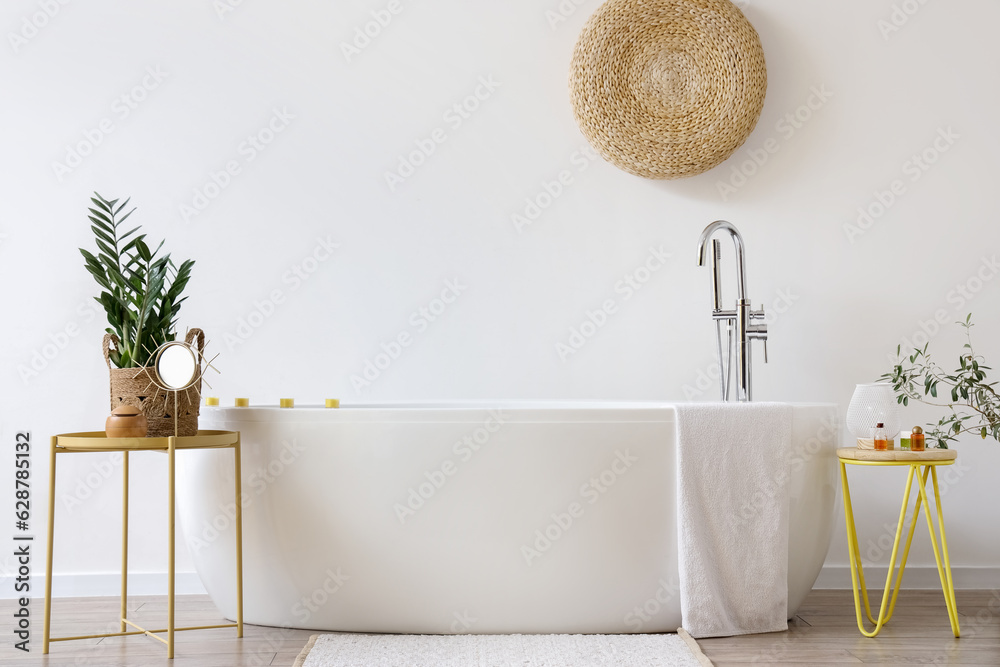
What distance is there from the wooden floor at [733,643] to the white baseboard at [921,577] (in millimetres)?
225


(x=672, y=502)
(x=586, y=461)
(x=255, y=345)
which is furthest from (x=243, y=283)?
(x=672, y=502)

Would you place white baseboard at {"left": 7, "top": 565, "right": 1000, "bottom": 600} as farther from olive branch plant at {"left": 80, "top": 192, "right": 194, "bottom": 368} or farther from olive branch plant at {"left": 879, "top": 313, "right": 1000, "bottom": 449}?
olive branch plant at {"left": 80, "top": 192, "right": 194, "bottom": 368}

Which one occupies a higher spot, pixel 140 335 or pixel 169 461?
pixel 140 335

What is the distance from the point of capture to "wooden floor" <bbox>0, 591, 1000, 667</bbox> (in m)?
1.77

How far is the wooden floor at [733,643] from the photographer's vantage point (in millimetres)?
1772

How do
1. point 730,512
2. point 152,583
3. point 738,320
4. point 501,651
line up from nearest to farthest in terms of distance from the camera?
point 501,651, point 730,512, point 738,320, point 152,583

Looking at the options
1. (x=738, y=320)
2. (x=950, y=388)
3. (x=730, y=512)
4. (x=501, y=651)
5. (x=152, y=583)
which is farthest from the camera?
(x=950, y=388)

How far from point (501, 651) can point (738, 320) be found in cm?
113

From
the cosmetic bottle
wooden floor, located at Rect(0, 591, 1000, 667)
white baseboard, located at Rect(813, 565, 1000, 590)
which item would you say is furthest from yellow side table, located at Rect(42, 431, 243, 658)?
white baseboard, located at Rect(813, 565, 1000, 590)

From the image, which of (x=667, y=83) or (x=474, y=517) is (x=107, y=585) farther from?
(x=667, y=83)

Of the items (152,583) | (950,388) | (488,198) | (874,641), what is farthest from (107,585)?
(950,388)

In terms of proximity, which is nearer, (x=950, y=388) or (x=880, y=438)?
(x=880, y=438)

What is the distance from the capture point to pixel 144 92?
2609mm

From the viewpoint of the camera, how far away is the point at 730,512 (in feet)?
6.10
